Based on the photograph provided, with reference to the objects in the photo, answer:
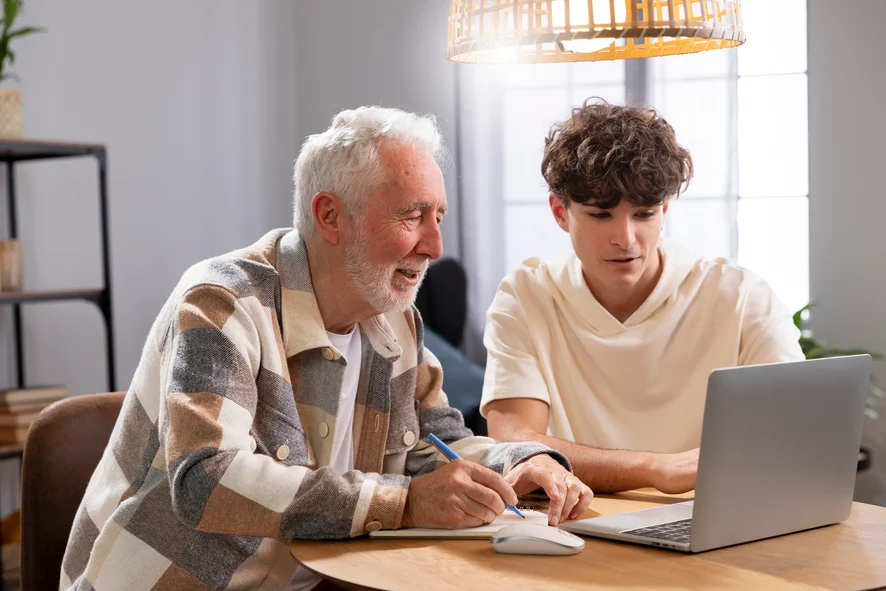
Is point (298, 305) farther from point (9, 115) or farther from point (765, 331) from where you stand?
point (9, 115)

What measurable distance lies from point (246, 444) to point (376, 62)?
356 cm

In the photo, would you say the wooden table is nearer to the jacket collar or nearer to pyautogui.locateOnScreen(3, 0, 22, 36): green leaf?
the jacket collar

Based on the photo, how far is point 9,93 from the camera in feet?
10.8

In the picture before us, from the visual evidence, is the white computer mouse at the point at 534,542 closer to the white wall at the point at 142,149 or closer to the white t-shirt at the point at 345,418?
the white t-shirt at the point at 345,418

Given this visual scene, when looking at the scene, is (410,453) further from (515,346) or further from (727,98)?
(727,98)

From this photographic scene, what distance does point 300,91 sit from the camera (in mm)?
4918

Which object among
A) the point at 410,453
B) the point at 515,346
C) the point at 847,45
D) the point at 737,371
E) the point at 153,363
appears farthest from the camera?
the point at 847,45

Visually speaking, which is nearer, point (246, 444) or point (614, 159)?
point (246, 444)

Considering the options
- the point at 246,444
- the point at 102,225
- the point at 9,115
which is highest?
the point at 9,115

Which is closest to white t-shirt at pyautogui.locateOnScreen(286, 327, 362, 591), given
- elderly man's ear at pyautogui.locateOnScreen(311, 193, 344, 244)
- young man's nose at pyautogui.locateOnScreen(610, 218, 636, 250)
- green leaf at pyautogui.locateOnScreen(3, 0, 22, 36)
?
elderly man's ear at pyautogui.locateOnScreen(311, 193, 344, 244)

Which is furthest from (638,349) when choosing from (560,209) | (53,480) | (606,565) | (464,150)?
Answer: (464,150)

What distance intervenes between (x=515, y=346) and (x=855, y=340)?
232 cm

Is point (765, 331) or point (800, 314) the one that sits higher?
point (765, 331)

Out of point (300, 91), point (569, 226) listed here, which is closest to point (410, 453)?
point (569, 226)
